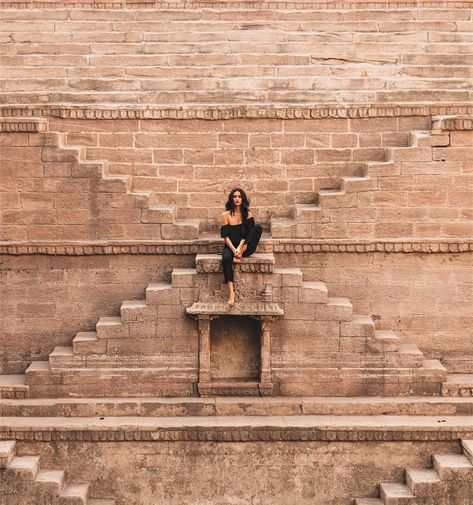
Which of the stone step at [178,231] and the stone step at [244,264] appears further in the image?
the stone step at [178,231]

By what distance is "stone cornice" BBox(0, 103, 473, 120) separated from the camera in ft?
53.9

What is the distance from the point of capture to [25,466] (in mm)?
14266

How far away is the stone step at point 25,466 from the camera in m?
14.2

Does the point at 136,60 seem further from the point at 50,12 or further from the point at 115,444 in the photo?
the point at 115,444

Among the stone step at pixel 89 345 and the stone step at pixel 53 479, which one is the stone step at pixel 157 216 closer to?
the stone step at pixel 89 345

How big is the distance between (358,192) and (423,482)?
443cm

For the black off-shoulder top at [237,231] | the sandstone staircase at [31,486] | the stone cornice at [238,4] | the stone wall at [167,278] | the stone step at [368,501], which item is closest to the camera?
the sandstone staircase at [31,486]

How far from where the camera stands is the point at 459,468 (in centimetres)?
1417

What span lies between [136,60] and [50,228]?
3580 mm

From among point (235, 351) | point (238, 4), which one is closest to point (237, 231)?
point (235, 351)

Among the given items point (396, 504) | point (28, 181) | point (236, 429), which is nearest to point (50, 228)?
point (28, 181)

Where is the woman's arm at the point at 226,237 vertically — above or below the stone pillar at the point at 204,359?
above

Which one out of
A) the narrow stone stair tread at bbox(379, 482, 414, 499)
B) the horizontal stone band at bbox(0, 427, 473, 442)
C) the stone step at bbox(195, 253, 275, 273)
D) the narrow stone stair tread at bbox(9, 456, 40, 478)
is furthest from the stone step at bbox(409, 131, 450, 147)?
the narrow stone stair tread at bbox(9, 456, 40, 478)

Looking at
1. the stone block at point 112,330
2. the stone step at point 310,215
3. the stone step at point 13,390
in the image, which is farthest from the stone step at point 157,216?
the stone step at point 13,390
